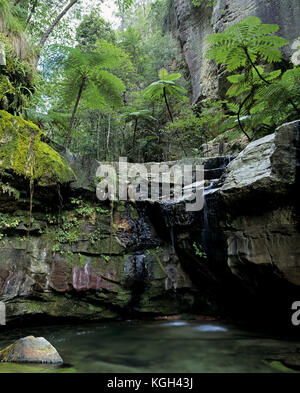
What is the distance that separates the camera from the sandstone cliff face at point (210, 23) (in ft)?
30.2

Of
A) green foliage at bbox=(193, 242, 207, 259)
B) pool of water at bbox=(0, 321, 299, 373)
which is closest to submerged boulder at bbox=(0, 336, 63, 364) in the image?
pool of water at bbox=(0, 321, 299, 373)

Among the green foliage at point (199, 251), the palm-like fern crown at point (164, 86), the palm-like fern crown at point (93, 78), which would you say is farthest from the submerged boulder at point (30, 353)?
the palm-like fern crown at point (164, 86)

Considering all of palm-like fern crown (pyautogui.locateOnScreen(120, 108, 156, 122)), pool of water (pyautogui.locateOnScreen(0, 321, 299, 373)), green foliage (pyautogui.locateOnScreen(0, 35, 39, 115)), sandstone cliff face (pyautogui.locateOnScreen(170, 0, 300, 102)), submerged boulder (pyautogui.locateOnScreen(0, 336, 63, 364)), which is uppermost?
sandstone cliff face (pyautogui.locateOnScreen(170, 0, 300, 102))

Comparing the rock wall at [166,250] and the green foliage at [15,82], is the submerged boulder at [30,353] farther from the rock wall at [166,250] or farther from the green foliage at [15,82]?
the green foliage at [15,82]

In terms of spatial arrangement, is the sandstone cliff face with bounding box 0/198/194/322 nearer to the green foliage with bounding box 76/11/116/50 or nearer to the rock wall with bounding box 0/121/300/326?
the rock wall with bounding box 0/121/300/326

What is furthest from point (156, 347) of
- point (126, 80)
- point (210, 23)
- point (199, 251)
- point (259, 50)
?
point (210, 23)

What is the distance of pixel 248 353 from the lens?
3.28 meters

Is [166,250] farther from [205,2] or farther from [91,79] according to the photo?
[205,2]

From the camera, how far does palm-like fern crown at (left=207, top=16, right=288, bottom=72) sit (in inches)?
197

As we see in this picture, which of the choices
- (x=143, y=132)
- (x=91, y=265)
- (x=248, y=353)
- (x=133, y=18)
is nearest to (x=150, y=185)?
(x=91, y=265)

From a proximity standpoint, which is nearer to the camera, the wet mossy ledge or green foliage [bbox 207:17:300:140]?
the wet mossy ledge

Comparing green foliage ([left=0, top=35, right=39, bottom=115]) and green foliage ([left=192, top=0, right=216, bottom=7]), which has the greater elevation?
green foliage ([left=192, top=0, right=216, bottom=7])

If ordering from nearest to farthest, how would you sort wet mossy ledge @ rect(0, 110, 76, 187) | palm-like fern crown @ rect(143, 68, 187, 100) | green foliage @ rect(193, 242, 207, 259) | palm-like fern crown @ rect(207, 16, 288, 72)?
wet mossy ledge @ rect(0, 110, 76, 187) → palm-like fern crown @ rect(207, 16, 288, 72) → green foliage @ rect(193, 242, 207, 259) → palm-like fern crown @ rect(143, 68, 187, 100)

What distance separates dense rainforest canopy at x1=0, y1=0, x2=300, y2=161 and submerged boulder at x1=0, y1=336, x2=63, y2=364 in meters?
4.28
